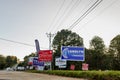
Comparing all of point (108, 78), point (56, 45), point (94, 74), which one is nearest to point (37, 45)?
point (56, 45)

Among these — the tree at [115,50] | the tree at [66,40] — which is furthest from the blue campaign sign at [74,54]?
the tree at [66,40]

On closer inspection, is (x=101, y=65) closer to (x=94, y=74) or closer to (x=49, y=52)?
(x=49, y=52)

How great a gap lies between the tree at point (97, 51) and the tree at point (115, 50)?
5.31 meters

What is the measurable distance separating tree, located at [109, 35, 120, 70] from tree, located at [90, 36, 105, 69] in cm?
531

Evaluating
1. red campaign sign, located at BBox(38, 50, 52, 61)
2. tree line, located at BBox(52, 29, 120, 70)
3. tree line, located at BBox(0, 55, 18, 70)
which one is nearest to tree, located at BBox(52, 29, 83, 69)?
tree line, located at BBox(52, 29, 120, 70)

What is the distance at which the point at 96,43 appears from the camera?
9456cm

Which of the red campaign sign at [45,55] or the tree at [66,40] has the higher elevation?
the tree at [66,40]

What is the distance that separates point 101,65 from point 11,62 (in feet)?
393

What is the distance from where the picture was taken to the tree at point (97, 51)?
294ft

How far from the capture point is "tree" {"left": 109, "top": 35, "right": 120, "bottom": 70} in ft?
271

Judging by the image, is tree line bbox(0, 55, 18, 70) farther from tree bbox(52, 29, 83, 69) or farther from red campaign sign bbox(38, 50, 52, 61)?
red campaign sign bbox(38, 50, 52, 61)

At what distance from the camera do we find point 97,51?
9288 cm

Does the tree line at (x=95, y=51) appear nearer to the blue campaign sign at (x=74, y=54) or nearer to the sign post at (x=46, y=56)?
the sign post at (x=46, y=56)

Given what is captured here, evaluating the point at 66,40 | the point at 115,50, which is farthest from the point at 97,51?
the point at 66,40
